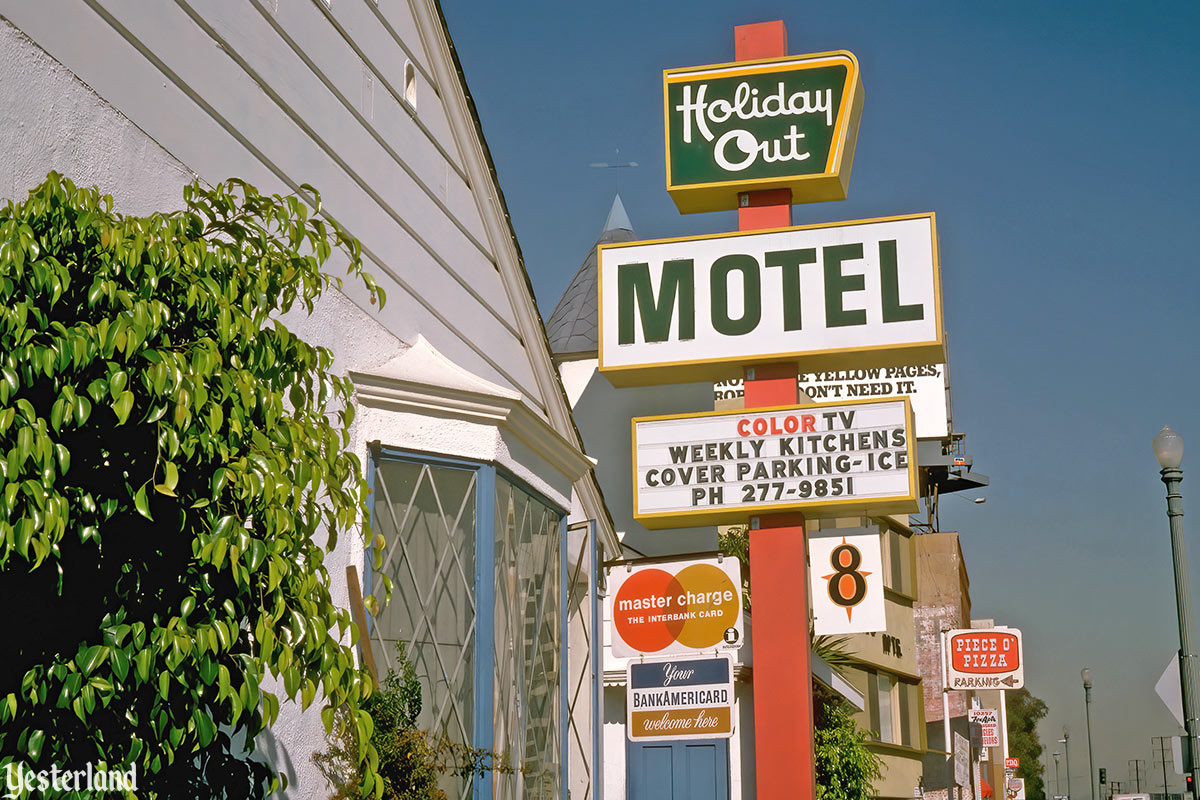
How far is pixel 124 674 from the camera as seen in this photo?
402cm

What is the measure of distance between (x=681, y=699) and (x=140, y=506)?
8145 mm

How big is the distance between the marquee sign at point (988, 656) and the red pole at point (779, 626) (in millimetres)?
22149

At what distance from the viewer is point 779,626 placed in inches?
530

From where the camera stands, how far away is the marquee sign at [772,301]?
13.2 m

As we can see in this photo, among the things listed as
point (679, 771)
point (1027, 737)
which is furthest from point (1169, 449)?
point (1027, 737)

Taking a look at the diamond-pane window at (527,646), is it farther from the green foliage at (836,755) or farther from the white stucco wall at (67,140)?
the green foliage at (836,755)

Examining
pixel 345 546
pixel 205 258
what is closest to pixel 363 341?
pixel 345 546

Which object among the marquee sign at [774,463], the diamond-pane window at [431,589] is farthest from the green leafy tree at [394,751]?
the marquee sign at [774,463]

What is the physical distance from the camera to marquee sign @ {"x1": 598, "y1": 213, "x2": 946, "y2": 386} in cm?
1319

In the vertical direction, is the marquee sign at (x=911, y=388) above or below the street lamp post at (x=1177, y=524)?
above

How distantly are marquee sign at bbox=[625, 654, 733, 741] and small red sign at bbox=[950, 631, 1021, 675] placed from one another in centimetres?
2457

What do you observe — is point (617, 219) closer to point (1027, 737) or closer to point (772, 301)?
point (772, 301)

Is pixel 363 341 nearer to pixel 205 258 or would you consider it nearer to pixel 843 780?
pixel 205 258

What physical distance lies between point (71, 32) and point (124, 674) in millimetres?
3759
